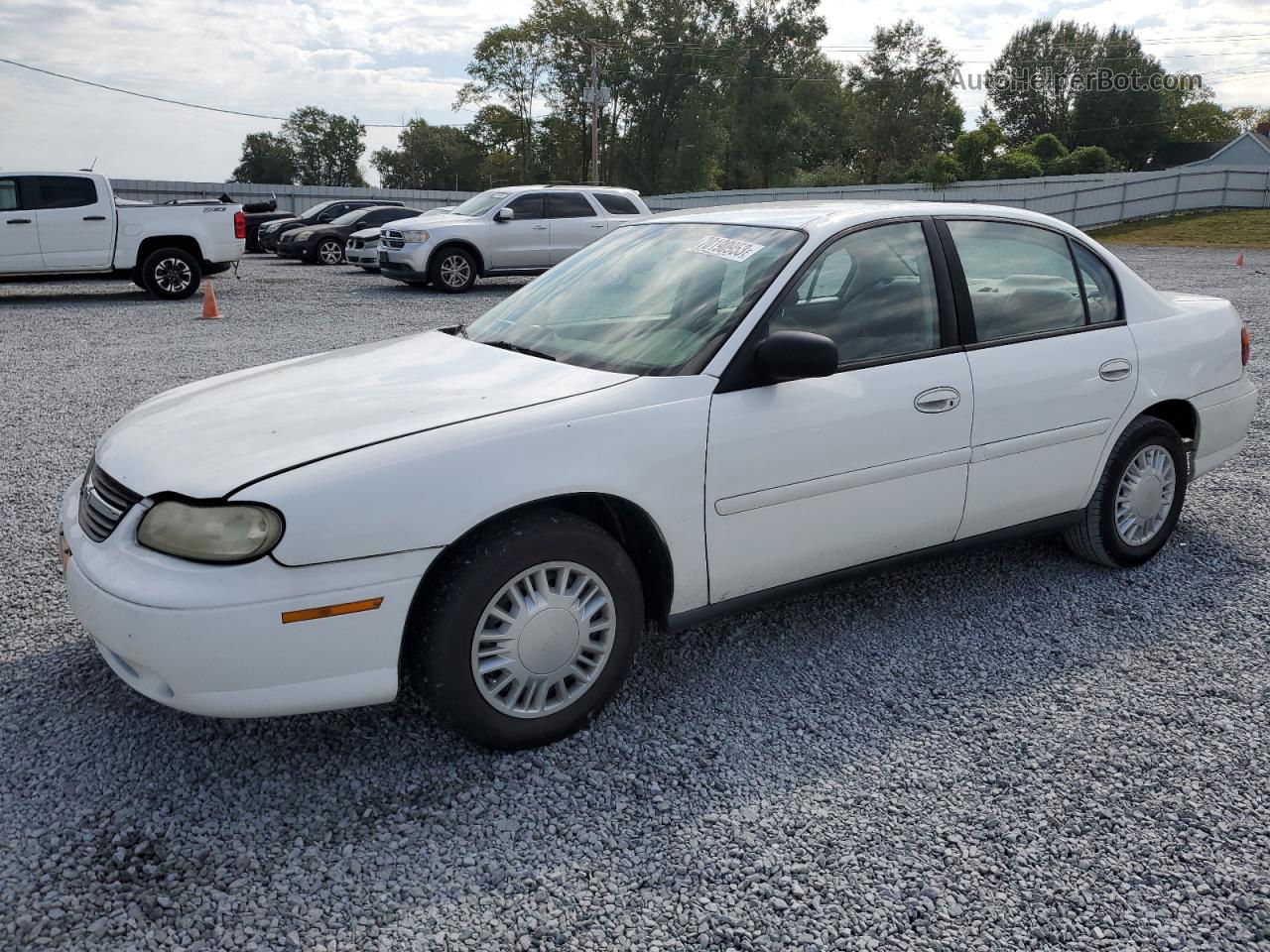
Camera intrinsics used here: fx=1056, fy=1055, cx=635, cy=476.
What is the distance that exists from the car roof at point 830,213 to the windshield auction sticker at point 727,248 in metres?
0.13

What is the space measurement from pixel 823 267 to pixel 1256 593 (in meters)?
2.42

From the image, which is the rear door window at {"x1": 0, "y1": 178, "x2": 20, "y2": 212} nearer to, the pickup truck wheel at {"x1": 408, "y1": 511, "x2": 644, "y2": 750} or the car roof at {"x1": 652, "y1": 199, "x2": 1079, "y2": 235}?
the car roof at {"x1": 652, "y1": 199, "x2": 1079, "y2": 235}

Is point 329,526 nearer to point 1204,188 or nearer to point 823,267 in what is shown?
point 823,267

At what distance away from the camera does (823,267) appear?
3.67 meters

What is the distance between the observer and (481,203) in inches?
677

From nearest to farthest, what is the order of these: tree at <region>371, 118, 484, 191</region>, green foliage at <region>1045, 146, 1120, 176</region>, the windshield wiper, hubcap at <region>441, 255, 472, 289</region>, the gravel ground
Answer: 1. the gravel ground
2. the windshield wiper
3. hubcap at <region>441, 255, 472, 289</region>
4. green foliage at <region>1045, 146, 1120, 176</region>
5. tree at <region>371, 118, 484, 191</region>

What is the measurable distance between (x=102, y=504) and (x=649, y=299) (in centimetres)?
189

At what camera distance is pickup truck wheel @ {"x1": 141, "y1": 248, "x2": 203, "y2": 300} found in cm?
1527

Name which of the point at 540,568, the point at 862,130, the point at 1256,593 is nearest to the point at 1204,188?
the point at 862,130

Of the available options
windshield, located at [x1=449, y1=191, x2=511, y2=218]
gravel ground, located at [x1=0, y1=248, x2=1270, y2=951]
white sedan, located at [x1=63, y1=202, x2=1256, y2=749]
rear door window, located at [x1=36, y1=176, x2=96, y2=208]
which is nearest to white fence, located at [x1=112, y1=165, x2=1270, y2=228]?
windshield, located at [x1=449, y1=191, x2=511, y2=218]

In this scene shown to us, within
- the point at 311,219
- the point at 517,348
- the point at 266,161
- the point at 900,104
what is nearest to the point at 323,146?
the point at 266,161

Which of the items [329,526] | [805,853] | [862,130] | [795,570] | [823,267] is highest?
[862,130]

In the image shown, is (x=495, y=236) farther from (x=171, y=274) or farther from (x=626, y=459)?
(x=626, y=459)

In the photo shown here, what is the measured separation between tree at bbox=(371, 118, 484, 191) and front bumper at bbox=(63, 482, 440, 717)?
261ft
